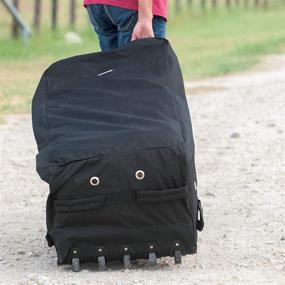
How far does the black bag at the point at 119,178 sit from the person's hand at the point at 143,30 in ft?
1.46

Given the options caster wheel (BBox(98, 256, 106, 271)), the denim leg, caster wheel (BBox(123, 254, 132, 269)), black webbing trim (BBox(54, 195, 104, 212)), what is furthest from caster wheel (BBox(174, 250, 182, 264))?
the denim leg

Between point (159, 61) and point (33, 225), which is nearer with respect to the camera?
point (159, 61)

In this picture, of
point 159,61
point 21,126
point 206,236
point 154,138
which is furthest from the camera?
point 21,126

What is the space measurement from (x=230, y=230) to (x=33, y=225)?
114cm

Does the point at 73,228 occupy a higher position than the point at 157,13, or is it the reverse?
the point at 157,13

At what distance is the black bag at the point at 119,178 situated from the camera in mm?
4508

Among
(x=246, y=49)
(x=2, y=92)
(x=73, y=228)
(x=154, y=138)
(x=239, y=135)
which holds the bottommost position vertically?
(x=246, y=49)

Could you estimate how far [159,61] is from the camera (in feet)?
16.6

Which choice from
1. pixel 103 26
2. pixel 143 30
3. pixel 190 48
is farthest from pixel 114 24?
pixel 190 48

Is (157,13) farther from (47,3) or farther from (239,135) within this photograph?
(47,3)

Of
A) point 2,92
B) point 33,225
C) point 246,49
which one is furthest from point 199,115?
point 246,49

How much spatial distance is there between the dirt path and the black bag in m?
0.15

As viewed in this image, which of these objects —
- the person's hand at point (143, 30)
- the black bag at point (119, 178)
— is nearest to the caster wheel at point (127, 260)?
the black bag at point (119, 178)

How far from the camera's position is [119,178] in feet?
14.8
